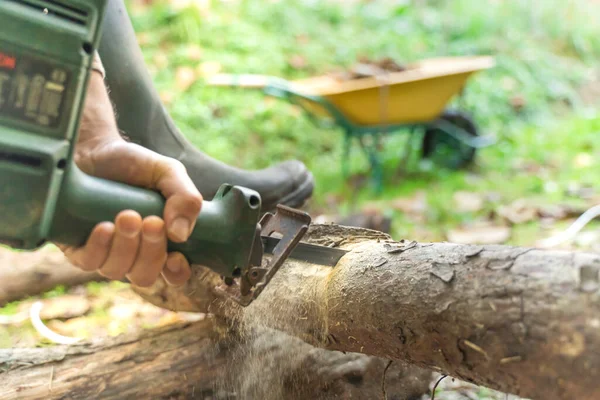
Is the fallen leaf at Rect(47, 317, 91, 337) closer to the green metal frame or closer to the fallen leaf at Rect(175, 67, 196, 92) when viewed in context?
the green metal frame

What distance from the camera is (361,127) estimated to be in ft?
13.0

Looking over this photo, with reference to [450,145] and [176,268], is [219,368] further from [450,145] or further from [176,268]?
[450,145]

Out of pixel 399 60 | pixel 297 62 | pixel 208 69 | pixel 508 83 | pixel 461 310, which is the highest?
pixel 508 83

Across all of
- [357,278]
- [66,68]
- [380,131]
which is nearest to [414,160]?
[380,131]

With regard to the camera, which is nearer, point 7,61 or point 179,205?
point 7,61

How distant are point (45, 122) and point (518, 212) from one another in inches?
114

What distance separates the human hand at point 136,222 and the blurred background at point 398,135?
1.00 m

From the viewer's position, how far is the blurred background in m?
2.90

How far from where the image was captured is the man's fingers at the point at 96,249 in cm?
101

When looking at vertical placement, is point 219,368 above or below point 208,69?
below

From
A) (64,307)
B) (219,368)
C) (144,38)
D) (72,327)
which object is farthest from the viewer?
(144,38)

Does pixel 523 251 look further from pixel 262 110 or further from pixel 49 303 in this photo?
pixel 262 110

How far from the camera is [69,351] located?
148 cm

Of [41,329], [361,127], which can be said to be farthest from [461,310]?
[361,127]
